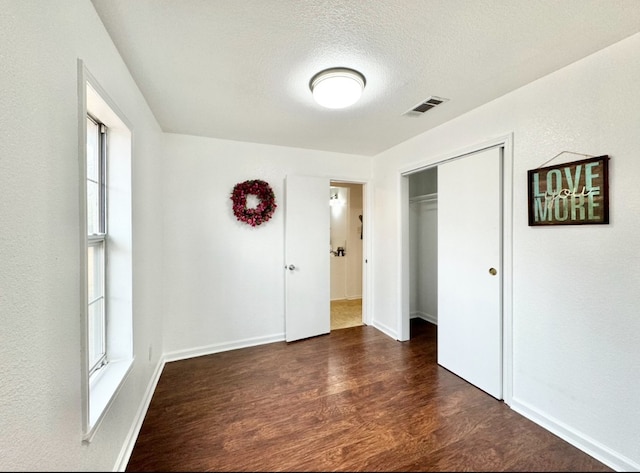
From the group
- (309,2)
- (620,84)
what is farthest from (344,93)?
(620,84)

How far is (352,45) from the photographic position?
1500 millimetres

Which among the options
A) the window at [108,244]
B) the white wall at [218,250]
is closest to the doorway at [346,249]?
the white wall at [218,250]

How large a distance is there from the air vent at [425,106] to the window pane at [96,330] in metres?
2.51

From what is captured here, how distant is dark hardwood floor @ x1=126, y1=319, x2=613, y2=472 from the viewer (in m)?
0.45

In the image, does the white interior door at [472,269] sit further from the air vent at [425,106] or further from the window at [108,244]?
the window at [108,244]

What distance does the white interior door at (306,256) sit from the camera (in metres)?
3.19

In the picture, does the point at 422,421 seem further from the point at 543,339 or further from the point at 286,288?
the point at 286,288

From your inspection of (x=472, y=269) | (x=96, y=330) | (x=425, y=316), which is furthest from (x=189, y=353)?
(x=425, y=316)

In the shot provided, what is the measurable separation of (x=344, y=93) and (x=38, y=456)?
197cm

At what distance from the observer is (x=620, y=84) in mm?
1473

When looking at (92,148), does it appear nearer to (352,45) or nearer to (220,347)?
(352,45)

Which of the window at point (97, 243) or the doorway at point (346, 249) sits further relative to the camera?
the doorway at point (346, 249)

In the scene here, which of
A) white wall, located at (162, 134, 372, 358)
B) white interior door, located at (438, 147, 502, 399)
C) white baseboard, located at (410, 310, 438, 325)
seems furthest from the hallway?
white interior door, located at (438, 147, 502, 399)

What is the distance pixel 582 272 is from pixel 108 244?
2.73 meters
